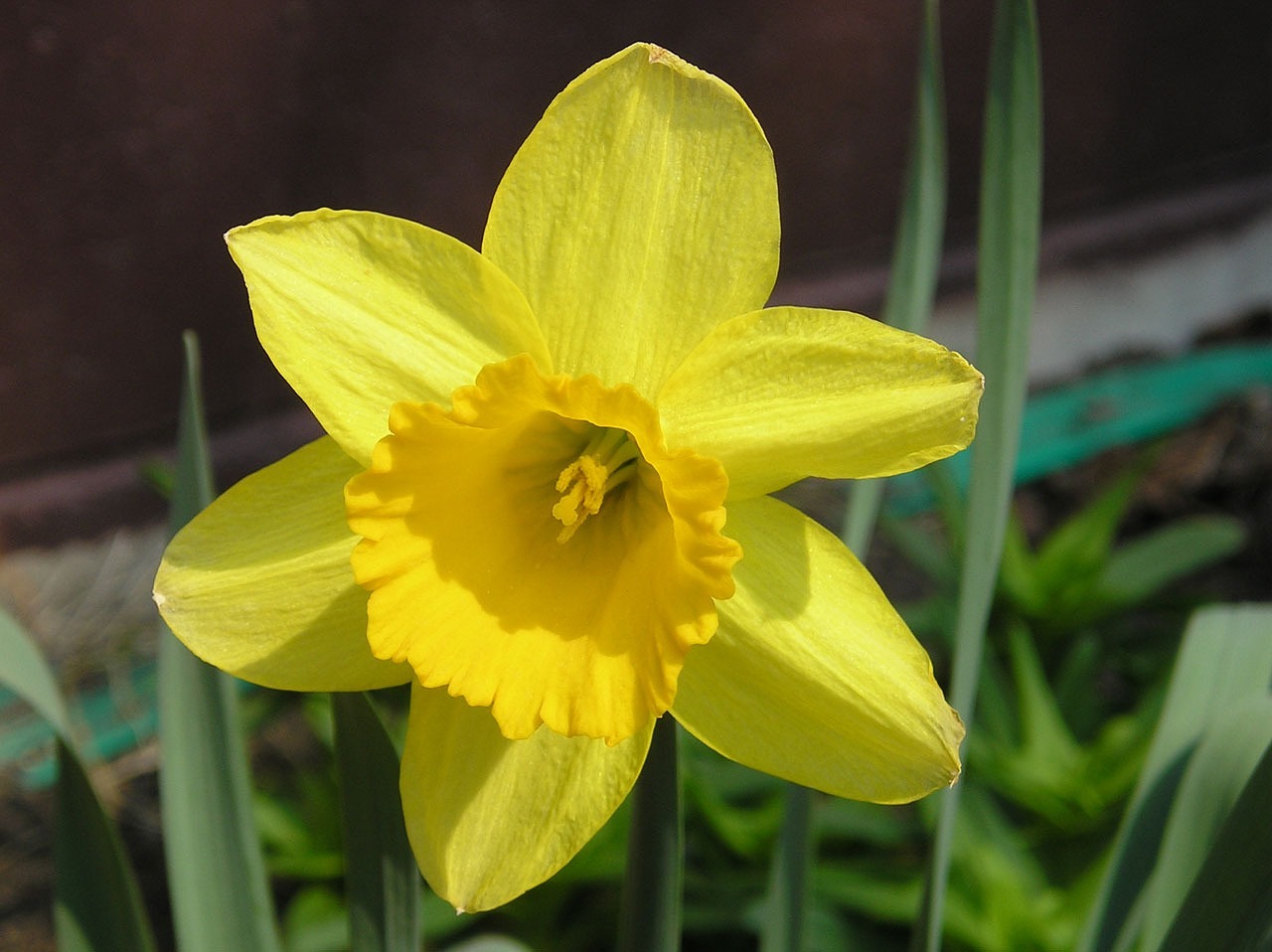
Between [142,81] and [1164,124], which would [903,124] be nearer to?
[1164,124]

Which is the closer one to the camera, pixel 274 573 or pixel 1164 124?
pixel 274 573

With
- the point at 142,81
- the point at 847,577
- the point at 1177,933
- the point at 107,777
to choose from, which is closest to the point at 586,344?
the point at 847,577

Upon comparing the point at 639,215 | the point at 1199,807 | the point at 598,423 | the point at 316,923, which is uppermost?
the point at 639,215

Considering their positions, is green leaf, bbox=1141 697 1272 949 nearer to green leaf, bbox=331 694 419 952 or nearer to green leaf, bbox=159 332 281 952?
green leaf, bbox=331 694 419 952

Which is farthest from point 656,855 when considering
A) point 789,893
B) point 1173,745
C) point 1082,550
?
point 1082,550

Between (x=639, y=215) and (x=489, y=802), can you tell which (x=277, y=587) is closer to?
(x=489, y=802)

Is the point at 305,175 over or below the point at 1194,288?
over
